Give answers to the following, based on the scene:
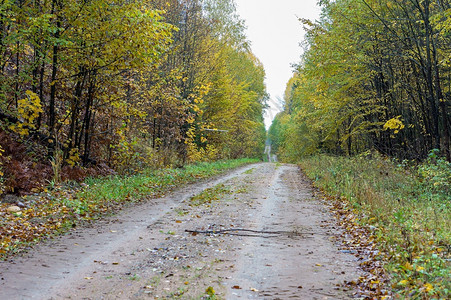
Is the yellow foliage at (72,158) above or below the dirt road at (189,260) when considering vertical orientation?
above

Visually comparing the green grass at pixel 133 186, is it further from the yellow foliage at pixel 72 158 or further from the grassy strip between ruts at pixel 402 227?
the grassy strip between ruts at pixel 402 227

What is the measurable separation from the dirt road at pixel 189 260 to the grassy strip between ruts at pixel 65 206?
453 mm

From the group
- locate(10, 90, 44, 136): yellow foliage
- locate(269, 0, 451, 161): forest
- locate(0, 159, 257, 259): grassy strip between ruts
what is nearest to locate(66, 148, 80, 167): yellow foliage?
locate(0, 159, 257, 259): grassy strip between ruts

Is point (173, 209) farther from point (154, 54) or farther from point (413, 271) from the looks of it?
→ point (413, 271)

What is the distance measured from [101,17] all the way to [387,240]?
9.95m

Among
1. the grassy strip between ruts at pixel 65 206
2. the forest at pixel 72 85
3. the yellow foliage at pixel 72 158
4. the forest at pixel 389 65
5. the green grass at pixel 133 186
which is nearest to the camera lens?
the grassy strip between ruts at pixel 65 206

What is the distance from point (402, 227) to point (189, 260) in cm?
382

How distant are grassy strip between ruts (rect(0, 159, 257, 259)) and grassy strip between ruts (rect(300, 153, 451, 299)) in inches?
227

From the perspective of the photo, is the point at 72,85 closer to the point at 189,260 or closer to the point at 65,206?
the point at 65,206

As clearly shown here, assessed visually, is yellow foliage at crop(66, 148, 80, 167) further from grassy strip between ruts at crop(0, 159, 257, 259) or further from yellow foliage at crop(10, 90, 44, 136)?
yellow foliage at crop(10, 90, 44, 136)

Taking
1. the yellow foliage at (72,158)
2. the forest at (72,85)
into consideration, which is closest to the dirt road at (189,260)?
the yellow foliage at (72,158)

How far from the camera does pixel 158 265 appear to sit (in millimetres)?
5484

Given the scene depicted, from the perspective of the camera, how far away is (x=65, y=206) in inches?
340

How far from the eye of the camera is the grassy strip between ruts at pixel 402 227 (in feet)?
14.4
